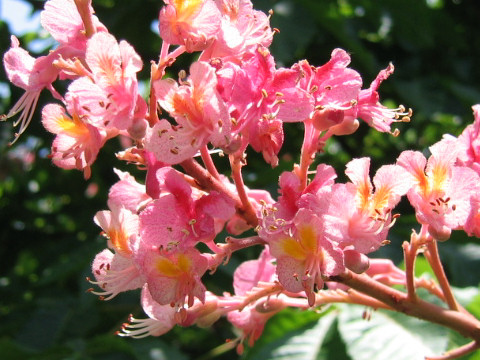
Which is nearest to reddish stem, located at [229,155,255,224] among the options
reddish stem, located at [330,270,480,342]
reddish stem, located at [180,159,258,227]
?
reddish stem, located at [180,159,258,227]

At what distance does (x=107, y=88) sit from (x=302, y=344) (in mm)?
999

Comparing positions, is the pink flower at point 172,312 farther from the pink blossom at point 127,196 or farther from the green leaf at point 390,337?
the green leaf at point 390,337

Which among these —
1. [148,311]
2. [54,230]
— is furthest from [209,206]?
[54,230]

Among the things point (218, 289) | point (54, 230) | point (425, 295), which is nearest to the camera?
point (425, 295)

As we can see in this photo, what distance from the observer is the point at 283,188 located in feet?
3.10

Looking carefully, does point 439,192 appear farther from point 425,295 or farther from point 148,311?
point 425,295

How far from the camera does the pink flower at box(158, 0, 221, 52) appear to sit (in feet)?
3.16

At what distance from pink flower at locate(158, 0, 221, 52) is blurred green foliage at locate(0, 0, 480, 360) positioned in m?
0.90

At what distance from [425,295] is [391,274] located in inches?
17.5

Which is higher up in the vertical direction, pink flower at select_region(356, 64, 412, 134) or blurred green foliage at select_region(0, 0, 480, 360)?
pink flower at select_region(356, 64, 412, 134)

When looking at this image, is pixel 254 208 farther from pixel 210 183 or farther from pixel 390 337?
pixel 390 337

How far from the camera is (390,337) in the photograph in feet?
4.98

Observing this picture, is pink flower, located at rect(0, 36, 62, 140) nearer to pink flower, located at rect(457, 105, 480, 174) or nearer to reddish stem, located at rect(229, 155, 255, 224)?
reddish stem, located at rect(229, 155, 255, 224)

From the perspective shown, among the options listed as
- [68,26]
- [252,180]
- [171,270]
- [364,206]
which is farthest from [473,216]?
[252,180]
